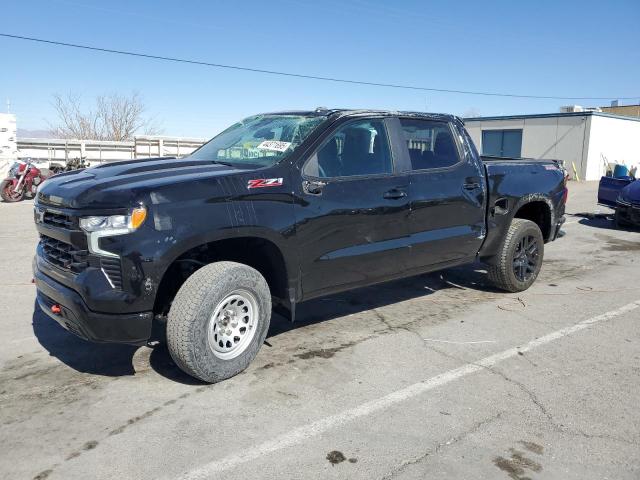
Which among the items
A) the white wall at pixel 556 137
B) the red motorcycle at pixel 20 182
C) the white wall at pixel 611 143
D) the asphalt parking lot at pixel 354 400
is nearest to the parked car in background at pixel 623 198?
the asphalt parking lot at pixel 354 400

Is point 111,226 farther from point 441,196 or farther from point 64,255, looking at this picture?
point 441,196

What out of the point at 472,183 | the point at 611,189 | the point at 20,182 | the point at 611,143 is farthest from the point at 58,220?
the point at 611,143

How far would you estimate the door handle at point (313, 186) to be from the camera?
4.17m

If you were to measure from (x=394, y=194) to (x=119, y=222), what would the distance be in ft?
7.53

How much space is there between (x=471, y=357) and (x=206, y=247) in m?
2.30

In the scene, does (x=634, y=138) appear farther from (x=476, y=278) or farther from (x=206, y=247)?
(x=206, y=247)

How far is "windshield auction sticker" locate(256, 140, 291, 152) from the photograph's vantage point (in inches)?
172

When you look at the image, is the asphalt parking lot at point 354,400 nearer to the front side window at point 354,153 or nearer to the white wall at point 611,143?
the front side window at point 354,153

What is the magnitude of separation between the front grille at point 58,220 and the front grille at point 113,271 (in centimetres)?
38

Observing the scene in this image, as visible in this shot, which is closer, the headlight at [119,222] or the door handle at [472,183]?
the headlight at [119,222]

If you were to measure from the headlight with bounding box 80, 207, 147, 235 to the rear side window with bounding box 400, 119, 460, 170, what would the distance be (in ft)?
8.31

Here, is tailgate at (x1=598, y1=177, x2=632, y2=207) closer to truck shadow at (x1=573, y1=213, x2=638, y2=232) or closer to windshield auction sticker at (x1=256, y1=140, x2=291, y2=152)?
truck shadow at (x1=573, y1=213, x2=638, y2=232)

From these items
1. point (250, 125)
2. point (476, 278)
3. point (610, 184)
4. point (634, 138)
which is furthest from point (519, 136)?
point (250, 125)

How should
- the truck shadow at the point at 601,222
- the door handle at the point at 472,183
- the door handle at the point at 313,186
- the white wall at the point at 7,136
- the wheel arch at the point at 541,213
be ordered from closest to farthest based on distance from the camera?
the door handle at the point at 313,186, the door handle at the point at 472,183, the wheel arch at the point at 541,213, the truck shadow at the point at 601,222, the white wall at the point at 7,136
